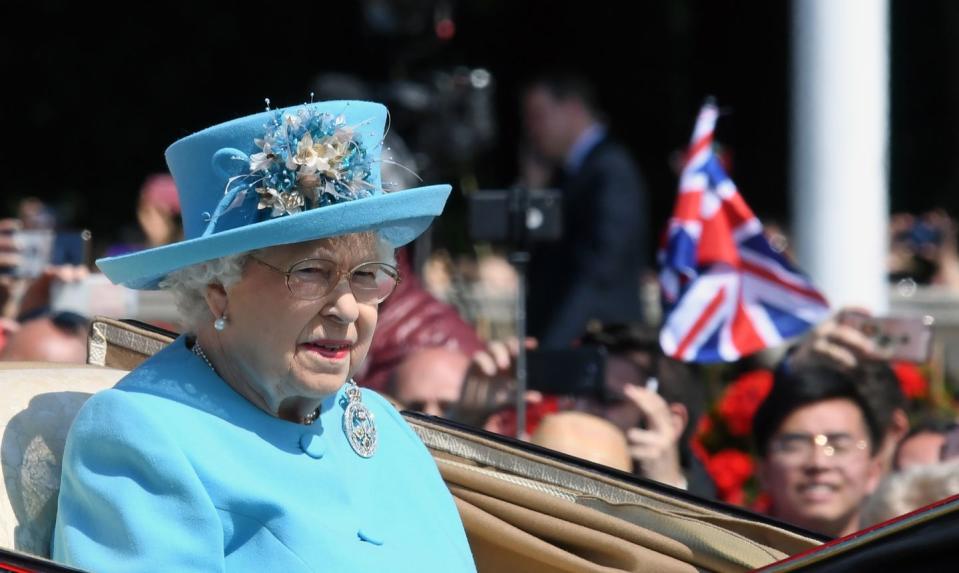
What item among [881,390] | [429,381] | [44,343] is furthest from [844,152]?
[44,343]

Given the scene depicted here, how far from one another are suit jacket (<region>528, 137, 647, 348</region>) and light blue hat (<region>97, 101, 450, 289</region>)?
438 centimetres

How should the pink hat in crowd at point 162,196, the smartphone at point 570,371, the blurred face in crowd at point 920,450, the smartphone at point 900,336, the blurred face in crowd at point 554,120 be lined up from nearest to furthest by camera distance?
the blurred face in crowd at point 920,450 → the smartphone at point 570,371 → the smartphone at point 900,336 → the pink hat in crowd at point 162,196 → the blurred face in crowd at point 554,120

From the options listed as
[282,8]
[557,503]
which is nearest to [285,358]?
[557,503]

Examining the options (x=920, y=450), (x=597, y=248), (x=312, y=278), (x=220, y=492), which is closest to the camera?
(x=220, y=492)

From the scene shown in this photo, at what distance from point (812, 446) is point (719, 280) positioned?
1.16m

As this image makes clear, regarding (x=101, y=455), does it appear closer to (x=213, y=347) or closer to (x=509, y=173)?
(x=213, y=347)

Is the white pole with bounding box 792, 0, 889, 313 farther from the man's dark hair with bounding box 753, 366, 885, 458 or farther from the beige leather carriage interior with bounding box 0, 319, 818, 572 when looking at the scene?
the beige leather carriage interior with bounding box 0, 319, 818, 572

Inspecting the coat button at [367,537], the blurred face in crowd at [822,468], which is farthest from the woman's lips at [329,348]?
the blurred face in crowd at [822,468]

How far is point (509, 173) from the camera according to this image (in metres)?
15.8

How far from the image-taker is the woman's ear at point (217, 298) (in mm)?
2658

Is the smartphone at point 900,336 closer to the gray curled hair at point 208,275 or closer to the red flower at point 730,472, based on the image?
the red flower at point 730,472

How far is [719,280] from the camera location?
539cm

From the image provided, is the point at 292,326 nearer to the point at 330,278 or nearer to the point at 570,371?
the point at 330,278

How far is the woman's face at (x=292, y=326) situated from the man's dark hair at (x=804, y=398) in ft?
6.62
